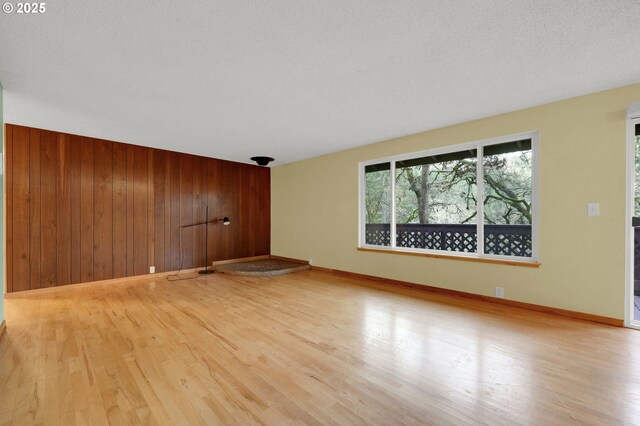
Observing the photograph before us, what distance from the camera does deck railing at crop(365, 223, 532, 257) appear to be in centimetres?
328

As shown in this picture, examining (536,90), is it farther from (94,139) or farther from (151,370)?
(94,139)

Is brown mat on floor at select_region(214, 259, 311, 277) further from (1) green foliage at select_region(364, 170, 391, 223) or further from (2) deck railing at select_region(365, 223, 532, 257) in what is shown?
(1) green foliage at select_region(364, 170, 391, 223)

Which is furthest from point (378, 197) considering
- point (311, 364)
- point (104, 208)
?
point (104, 208)

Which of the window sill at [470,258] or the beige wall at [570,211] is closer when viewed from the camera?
the beige wall at [570,211]

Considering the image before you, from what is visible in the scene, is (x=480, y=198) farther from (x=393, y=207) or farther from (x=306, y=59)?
(x=306, y=59)

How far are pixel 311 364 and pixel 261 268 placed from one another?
344 centimetres

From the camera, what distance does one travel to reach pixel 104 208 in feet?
14.4

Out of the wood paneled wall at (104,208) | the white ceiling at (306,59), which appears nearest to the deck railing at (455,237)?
the white ceiling at (306,59)

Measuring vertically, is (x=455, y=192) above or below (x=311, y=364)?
above

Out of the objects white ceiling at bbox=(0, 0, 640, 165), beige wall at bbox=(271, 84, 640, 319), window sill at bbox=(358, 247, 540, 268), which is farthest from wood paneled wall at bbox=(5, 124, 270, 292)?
beige wall at bbox=(271, 84, 640, 319)

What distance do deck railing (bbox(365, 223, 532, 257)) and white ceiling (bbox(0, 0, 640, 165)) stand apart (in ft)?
4.92

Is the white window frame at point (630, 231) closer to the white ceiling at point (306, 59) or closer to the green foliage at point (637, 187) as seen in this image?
the green foliage at point (637, 187)

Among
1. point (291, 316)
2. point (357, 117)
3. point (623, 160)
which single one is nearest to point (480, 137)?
point (623, 160)

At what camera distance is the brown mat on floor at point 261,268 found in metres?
4.96
